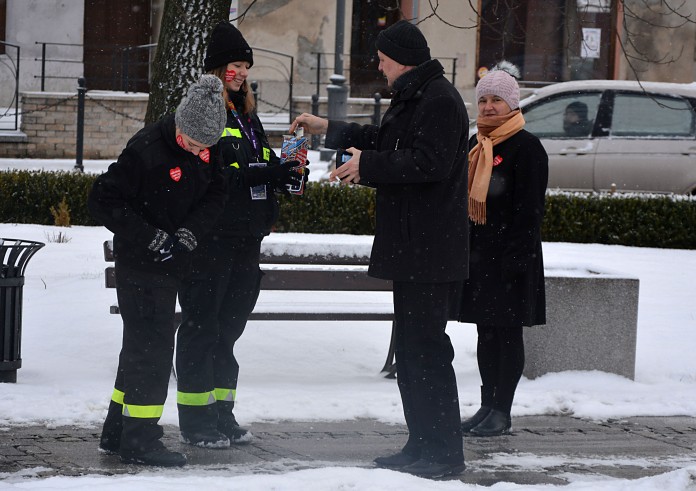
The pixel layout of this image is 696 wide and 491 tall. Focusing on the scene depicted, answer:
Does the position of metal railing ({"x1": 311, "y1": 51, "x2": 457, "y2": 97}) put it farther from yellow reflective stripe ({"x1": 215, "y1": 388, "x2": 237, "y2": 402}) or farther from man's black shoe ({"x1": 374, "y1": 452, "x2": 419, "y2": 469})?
man's black shoe ({"x1": 374, "y1": 452, "x2": 419, "y2": 469})

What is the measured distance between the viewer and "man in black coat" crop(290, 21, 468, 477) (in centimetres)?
485

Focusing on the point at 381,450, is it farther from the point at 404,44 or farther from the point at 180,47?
the point at 180,47

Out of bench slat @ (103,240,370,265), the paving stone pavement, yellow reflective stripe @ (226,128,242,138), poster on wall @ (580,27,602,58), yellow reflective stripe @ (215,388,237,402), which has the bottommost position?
the paving stone pavement

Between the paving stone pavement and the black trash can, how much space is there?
86cm

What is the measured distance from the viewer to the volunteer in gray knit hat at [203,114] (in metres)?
4.84

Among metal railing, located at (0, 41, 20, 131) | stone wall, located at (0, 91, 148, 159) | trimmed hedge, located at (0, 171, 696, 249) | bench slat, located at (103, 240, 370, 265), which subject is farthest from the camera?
metal railing, located at (0, 41, 20, 131)

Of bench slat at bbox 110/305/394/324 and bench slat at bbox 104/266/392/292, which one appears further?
bench slat at bbox 104/266/392/292

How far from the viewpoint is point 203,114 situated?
484 cm

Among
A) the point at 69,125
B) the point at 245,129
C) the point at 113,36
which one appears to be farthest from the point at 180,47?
the point at 113,36

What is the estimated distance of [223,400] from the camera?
5465mm

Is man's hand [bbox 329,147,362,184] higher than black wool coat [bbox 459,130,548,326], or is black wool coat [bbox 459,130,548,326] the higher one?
man's hand [bbox 329,147,362,184]

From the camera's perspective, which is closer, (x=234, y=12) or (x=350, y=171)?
(x=350, y=171)

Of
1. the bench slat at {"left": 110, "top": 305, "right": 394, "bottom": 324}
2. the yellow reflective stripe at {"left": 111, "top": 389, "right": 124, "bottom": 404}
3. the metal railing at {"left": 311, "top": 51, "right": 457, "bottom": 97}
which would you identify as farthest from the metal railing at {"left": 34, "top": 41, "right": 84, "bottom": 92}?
the yellow reflective stripe at {"left": 111, "top": 389, "right": 124, "bottom": 404}

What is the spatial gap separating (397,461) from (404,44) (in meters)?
1.87
